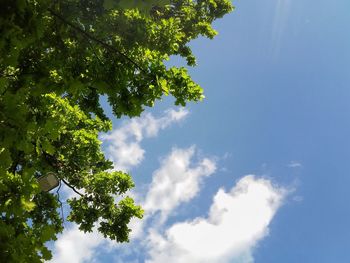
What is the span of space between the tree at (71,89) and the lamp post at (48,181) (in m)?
0.25

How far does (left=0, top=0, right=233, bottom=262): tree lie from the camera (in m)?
4.53

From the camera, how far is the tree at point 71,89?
4527mm

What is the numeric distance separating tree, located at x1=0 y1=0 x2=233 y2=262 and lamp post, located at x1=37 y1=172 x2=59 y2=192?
248 mm

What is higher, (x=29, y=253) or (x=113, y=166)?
(x=113, y=166)

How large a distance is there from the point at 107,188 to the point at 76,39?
22.4 feet

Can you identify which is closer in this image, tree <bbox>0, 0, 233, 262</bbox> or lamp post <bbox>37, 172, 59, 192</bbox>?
tree <bbox>0, 0, 233, 262</bbox>

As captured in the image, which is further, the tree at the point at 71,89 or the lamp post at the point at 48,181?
the lamp post at the point at 48,181

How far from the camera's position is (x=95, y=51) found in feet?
23.2

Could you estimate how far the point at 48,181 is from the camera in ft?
18.5

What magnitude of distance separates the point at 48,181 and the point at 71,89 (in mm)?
1574

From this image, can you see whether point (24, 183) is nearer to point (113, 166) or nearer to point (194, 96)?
point (194, 96)

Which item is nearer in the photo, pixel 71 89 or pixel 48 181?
pixel 48 181

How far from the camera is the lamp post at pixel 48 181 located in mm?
5587

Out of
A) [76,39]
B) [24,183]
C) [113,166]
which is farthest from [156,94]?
[113,166]
